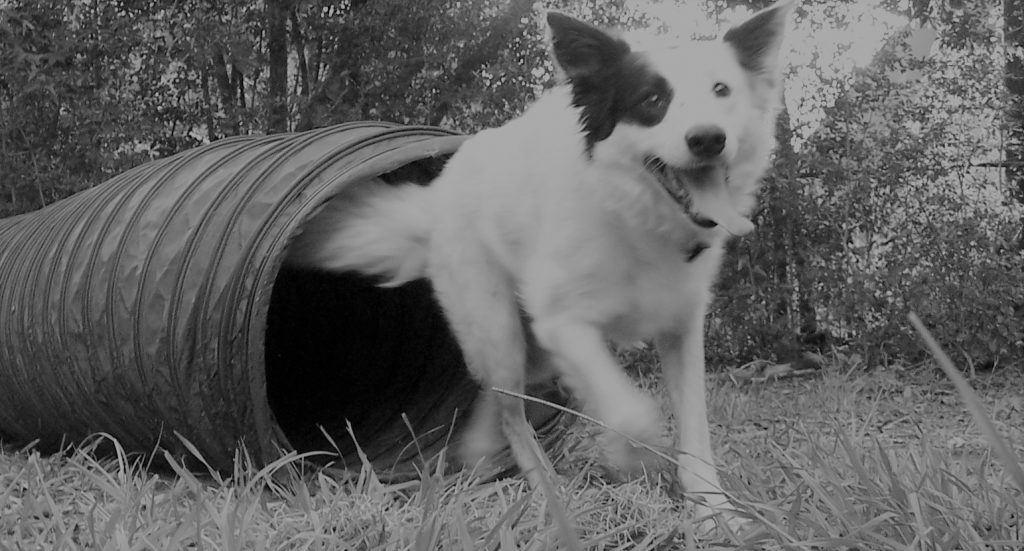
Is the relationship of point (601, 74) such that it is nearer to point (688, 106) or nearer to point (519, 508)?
point (688, 106)

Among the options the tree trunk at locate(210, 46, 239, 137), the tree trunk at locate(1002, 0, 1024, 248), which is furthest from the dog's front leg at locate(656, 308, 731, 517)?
the tree trunk at locate(210, 46, 239, 137)

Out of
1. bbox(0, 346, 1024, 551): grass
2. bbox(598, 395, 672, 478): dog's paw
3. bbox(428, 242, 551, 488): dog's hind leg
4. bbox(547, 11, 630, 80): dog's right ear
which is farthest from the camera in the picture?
bbox(428, 242, 551, 488): dog's hind leg

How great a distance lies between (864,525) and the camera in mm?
1911

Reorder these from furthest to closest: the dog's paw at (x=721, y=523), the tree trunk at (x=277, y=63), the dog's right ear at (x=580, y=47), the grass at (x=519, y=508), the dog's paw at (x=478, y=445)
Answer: the tree trunk at (x=277, y=63) < the dog's paw at (x=478, y=445) < the dog's right ear at (x=580, y=47) < the dog's paw at (x=721, y=523) < the grass at (x=519, y=508)

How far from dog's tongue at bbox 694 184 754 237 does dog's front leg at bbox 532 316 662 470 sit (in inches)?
16.5

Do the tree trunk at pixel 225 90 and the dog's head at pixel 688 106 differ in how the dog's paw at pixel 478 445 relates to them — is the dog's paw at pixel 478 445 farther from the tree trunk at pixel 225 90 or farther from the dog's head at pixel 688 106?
the tree trunk at pixel 225 90

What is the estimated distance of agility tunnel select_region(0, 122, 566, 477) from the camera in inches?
110

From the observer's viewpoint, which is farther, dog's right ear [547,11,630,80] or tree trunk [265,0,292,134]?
tree trunk [265,0,292,134]

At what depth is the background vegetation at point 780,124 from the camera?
18.9 ft

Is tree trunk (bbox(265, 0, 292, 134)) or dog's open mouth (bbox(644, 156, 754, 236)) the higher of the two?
tree trunk (bbox(265, 0, 292, 134))

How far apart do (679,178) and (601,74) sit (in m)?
0.35

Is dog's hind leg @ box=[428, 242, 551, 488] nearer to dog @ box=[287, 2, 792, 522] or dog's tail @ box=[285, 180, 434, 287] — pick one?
dog @ box=[287, 2, 792, 522]

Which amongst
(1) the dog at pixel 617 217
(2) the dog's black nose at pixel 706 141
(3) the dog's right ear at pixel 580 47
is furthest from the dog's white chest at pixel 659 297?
(3) the dog's right ear at pixel 580 47

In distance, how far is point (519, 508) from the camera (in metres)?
2.09
